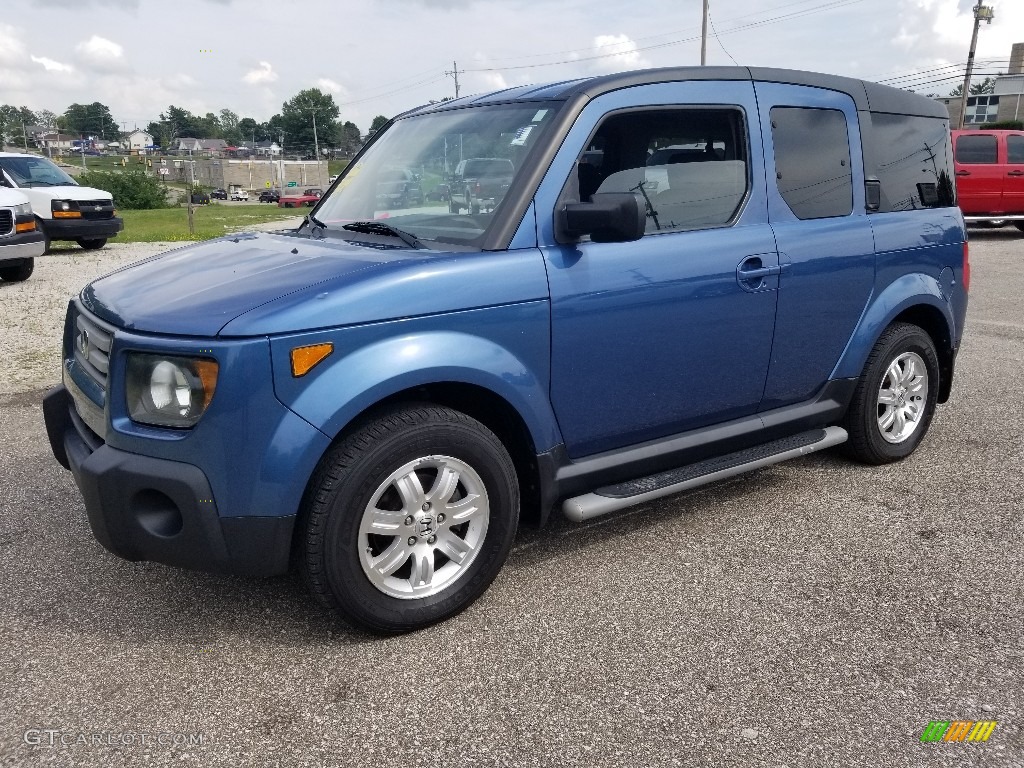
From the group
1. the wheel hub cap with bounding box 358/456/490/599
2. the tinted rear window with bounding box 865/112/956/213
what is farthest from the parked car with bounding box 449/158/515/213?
the tinted rear window with bounding box 865/112/956/213

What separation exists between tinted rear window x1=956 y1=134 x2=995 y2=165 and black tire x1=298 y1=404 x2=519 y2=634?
53.5 feet

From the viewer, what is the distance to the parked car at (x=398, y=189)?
3549 millimetres

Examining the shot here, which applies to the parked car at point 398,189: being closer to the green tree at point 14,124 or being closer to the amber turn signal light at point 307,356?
the amber turn signal light at point 307,356

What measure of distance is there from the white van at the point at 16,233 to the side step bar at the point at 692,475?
33.6 ft

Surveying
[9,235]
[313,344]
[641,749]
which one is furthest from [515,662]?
[9,235]

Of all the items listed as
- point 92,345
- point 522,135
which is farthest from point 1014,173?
point 92,345

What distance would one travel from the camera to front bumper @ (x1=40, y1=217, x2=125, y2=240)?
14789mm

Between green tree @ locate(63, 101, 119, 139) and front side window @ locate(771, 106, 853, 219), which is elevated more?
green tree @ locate(63, 101, 119, 139)

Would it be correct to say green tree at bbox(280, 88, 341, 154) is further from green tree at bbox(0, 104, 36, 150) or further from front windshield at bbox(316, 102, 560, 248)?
front windshield at bbox(316, 102, 560, 248)

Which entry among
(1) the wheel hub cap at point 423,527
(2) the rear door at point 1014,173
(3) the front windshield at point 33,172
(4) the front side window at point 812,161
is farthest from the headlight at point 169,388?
(2) the rear door at point 1014,173

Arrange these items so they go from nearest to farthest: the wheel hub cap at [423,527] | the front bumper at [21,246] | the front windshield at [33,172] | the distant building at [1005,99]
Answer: the wheel hub cap at [423,527] < the front bumper at [21,246] < the front windshield at [33,172] < the distant building at [1005,99]

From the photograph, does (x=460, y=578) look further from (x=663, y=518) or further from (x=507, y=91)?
(x=507, y=91)

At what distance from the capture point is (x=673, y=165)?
3.49 meters

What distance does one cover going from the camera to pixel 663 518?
393cm
